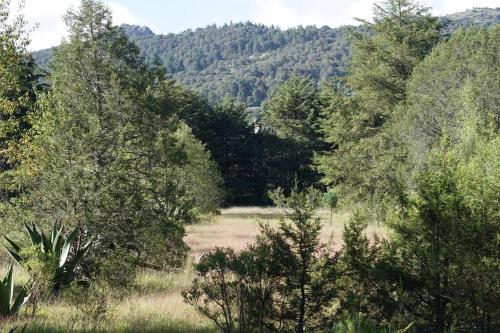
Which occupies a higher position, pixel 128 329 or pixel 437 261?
pixel 437 261

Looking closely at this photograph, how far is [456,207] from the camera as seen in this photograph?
566cm

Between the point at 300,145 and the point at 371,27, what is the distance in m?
21.0

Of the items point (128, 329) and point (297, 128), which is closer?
point (128, 329)

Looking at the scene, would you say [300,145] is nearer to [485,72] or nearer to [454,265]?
[485,72]

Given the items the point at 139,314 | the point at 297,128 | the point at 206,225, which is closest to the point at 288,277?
the point at 139,314

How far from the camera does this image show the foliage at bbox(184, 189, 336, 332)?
5.61m

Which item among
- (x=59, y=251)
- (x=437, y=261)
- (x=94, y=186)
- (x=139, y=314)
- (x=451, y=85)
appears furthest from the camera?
(x=451, y=85)

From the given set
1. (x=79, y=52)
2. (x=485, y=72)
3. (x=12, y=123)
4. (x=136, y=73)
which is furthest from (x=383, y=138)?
(x=12, y=123)

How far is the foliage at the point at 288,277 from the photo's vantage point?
18.4 feet

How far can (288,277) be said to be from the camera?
18.6 ft

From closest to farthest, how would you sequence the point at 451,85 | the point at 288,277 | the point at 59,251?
the point at 288,277
the point at 59,251
the point at 451,85

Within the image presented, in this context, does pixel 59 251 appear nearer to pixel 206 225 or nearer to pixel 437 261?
pixel 437 261

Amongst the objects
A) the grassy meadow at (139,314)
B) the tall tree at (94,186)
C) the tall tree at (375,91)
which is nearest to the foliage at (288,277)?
the grassy meadow at (139,314)

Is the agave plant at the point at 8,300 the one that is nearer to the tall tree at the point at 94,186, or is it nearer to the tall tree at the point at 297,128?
the tall tree at the point at 94,186
